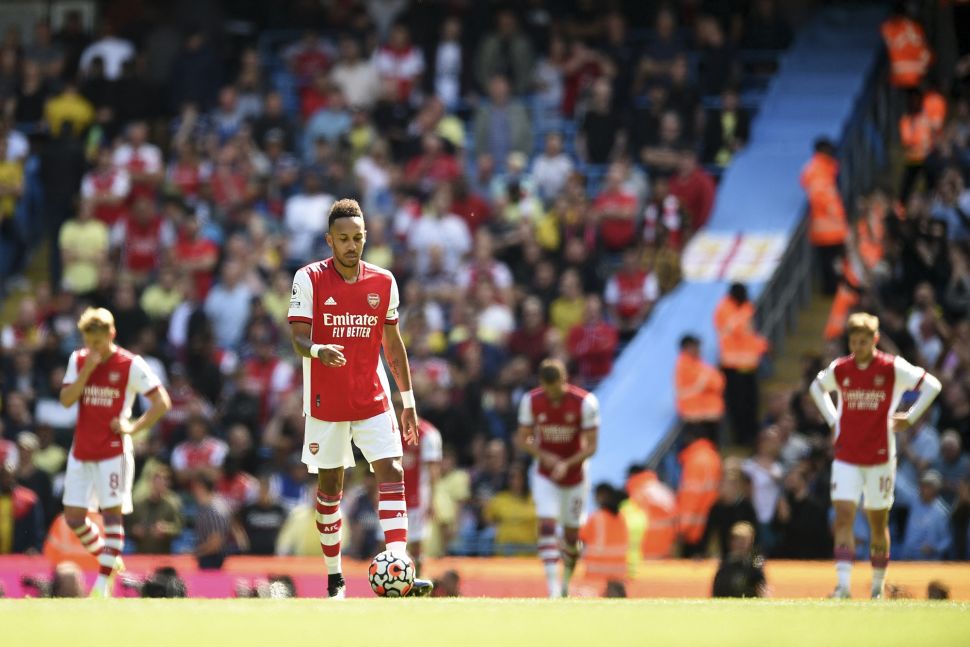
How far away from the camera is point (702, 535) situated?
21.5m

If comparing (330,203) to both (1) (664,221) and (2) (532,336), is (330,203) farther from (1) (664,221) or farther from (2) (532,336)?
(1) (664,221)

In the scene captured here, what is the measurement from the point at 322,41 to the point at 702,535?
462 inches

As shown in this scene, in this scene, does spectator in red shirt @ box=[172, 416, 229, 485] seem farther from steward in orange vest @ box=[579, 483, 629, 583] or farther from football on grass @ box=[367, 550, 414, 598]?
football on grass @ box=[367, 550, 414, 598]

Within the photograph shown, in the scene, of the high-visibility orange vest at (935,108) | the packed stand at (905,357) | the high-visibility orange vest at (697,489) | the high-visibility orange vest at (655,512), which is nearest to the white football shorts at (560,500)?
the packed stand at (905,357)

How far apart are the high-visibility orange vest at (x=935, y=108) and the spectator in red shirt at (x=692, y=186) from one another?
9.20 feet

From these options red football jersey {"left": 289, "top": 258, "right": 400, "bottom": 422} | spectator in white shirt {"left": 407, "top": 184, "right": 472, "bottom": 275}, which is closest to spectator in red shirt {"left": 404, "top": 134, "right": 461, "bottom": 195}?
spectator in white shirt {"left": 407, "top": 184, "right": 472, "bottom": 275}

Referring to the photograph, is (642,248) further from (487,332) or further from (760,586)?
(760,586)

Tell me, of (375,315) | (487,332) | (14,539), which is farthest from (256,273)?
(375,315)

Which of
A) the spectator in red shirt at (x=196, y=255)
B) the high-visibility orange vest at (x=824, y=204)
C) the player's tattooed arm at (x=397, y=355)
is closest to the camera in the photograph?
the player's tattooed arm at (x=397, y=355)

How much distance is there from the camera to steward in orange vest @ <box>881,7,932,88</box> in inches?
1077

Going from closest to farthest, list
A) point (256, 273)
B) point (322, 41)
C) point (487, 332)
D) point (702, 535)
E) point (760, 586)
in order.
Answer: point (760, 586) → point (702, 535) → point (487, 332) → point (256, 273) → point (322, 41)

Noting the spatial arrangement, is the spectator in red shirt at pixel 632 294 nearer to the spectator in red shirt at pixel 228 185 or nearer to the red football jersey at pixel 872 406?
the spectator in red shirt at pixel 228 185

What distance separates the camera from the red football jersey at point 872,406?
1636 cm

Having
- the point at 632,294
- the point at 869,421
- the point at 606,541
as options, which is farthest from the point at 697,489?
the point at 869,421
